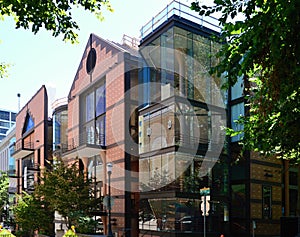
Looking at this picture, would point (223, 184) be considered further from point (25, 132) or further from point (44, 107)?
point (25, 132)

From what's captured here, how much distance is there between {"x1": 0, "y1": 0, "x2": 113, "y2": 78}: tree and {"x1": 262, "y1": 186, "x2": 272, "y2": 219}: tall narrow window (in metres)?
20.7

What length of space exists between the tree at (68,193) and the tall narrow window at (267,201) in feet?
34.3

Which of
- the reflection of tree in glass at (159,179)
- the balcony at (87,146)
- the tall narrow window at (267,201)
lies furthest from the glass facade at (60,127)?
the tall narrow window at (267,201)

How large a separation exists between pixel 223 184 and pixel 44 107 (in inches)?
873

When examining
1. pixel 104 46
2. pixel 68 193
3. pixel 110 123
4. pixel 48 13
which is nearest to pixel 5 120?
pixel 104 46

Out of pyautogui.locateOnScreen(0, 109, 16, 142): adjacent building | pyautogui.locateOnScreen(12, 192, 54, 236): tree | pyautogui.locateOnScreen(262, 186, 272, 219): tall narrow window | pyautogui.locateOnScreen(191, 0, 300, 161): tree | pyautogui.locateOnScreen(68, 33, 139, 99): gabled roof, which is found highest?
pyautogui.locateOnScreen(0, 109, 16, 142): adjacent building

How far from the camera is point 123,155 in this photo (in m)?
25.9

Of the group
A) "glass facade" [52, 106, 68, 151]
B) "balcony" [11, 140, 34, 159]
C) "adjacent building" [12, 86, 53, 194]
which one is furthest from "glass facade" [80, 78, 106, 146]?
"balcony" [11, 140, 34, 159]

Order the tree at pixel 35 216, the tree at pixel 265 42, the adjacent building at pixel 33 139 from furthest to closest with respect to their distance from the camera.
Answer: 1. the adjacent building at pixel 33 139
2. the tree at pixel 35 216
3. the tree at pixel 265 42

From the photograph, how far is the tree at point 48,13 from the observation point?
685 centimetres

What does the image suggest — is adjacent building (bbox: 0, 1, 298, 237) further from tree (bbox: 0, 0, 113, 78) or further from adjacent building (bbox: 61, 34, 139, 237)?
tree (bbox: 0, 0, 113, 78)

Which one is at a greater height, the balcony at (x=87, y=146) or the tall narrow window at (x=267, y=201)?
the balcony at (x=87, y=146)

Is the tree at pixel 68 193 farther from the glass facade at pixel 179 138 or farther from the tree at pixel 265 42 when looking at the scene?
the tree at pixel 265 42

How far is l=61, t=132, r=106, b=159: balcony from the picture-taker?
2778cm
